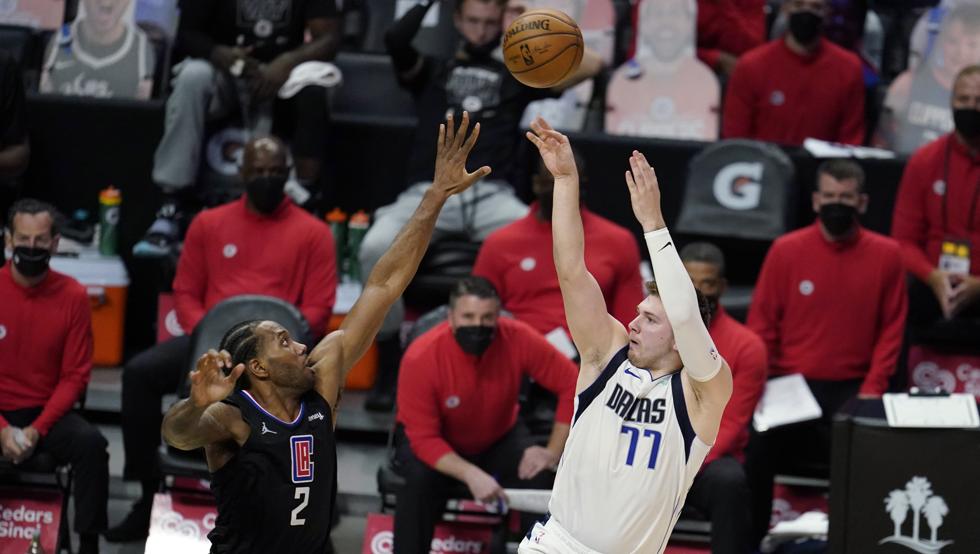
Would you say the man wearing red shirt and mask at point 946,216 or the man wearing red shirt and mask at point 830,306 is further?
the man wearing red shirt and mask at point 946,216

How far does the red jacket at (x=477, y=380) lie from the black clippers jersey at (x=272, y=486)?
7.08 ft

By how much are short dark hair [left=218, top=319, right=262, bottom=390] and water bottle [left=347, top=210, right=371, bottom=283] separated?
4.00 metres

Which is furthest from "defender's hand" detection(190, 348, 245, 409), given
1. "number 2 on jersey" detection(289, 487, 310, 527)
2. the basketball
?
the basketball

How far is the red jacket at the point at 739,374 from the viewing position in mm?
8023

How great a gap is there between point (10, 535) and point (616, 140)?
13.8 ft

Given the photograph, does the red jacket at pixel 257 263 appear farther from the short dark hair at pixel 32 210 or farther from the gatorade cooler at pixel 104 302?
the gatorade cooler at pixel 104 302

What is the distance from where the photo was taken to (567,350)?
336 inches

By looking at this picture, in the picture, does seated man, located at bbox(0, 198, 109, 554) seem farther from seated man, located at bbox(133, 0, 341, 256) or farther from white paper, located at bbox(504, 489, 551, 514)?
white paper, located at bbox(504, 489, 551, 514)

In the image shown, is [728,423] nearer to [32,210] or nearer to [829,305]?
[829,305]

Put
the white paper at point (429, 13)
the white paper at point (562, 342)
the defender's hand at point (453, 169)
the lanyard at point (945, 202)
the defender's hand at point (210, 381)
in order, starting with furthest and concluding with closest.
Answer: the white paper at point (429, 13) → the lanyard at point (945, 202) → the white paper at point (562, 342) → the defender's hand at point (453, 169) → the defender's hand at point (210, 381)

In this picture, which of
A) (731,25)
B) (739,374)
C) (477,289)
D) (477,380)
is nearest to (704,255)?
(739,374)

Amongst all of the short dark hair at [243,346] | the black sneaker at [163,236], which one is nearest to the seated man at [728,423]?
the short dark hair at [243,346]

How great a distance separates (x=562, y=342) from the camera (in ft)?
28.1

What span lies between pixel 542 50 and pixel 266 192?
2709 mm
